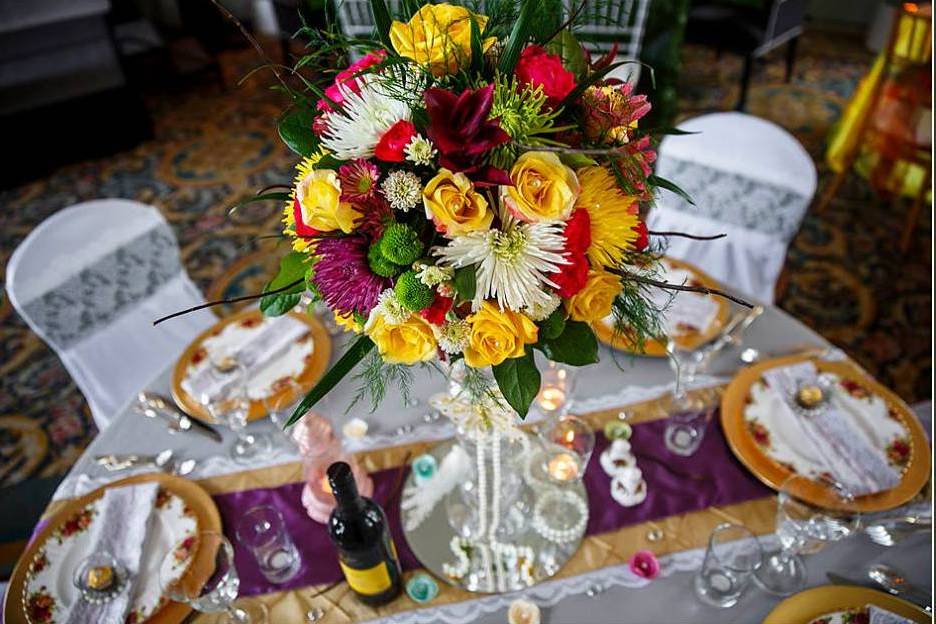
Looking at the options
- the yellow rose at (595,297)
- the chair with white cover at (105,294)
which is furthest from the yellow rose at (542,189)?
the chair with white cover at (105,294)

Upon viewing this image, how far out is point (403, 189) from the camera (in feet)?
2.10

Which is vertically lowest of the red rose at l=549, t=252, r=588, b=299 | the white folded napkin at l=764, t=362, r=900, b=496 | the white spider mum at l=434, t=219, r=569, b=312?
the white folded napkin at l=764, t=362, r=900, b=496

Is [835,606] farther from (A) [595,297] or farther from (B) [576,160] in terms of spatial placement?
(B) [576,160]

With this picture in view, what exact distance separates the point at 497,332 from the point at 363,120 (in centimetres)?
26

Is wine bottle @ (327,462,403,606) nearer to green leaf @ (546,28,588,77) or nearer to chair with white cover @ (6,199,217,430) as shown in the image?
green leaf @ (546,28,588,77)

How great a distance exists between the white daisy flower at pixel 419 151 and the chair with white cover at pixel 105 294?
3.88 feet

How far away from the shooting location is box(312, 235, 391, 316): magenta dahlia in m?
0.67

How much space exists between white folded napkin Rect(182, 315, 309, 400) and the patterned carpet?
1.25m

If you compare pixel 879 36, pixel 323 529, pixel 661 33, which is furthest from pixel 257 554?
pixel 879 36

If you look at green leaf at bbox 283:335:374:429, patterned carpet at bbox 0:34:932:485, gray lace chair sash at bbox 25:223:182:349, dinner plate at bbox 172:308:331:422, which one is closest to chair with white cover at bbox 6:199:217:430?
gray lace chair sash at bbox 25:223:182:349

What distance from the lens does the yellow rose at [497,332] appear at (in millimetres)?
667

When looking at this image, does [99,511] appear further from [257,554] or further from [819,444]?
[819,444]

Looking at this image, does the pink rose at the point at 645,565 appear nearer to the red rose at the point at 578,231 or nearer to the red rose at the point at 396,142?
the red rose at the point at 578,231

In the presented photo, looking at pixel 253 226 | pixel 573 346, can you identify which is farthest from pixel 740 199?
pixel 253 226
